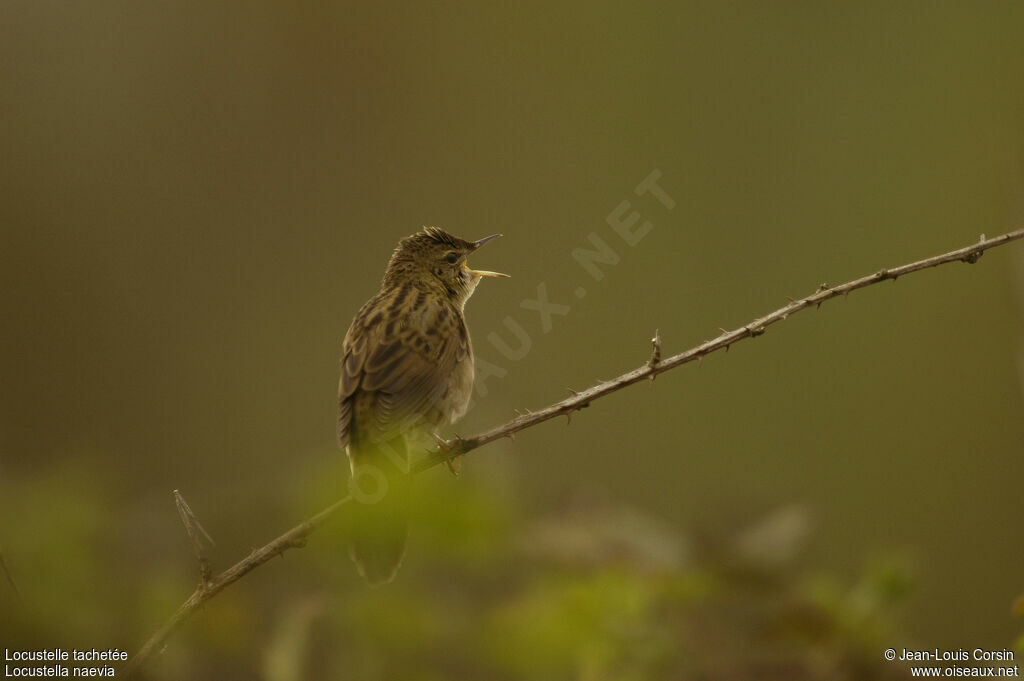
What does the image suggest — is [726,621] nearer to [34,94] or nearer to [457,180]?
[457,180]

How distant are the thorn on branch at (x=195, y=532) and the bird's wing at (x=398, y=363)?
1.80 m

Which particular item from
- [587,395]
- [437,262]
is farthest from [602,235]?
[587,395]

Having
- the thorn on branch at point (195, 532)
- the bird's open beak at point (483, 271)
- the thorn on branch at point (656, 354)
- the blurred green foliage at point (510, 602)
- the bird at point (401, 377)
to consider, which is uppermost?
the bird's open beak at point (483, 271)

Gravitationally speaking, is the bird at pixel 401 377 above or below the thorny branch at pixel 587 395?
above

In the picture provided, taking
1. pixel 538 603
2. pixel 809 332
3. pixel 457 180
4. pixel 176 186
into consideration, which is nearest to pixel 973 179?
pixel 809 332

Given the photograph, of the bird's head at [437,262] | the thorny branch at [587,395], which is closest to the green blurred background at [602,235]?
the bird's head at [437,262]

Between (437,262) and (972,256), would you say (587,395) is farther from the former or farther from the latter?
(437,262)

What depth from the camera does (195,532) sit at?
2.10m

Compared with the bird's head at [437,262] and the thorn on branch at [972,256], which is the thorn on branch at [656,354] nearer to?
the thorn on branch at [972,256]

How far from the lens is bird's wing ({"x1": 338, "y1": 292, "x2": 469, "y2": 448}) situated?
400cm

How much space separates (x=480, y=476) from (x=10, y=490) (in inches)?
36.8

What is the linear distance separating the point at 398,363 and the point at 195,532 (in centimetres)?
206

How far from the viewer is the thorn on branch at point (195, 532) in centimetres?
201

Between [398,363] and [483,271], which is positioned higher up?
[483,271]
